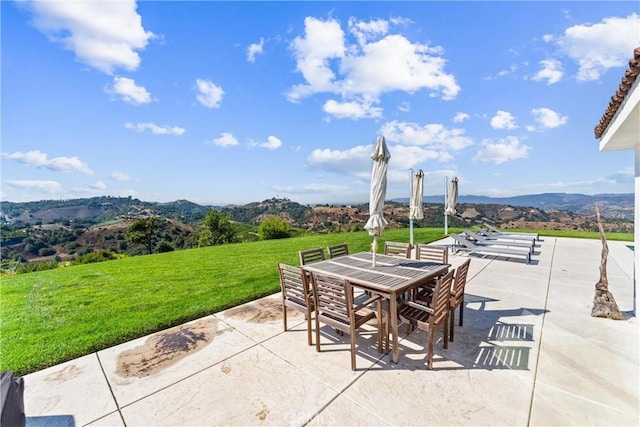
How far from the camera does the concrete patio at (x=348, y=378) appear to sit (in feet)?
7.11

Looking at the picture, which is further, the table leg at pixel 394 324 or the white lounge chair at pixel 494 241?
the white lounge chair at pixel 494 241

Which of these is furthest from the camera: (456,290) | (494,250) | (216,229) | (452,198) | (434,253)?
(216,229)

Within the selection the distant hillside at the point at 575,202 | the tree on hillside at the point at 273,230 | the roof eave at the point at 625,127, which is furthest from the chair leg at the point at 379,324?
the tree on hillside at the point at 273,230

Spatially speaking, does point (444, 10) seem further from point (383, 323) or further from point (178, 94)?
point (178, 94)

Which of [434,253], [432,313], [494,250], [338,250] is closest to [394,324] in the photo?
[432,313]

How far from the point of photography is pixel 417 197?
7980mm

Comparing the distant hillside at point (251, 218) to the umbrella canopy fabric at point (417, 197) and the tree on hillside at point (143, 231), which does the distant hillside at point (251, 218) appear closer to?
the umbrella canopy fabric at point (417, 197)

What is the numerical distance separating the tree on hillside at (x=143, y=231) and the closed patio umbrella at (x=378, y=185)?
2916 centimetres

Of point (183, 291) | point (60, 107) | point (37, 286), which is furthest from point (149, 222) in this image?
point (183, 291)

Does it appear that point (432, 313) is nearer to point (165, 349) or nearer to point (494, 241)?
point (165, 349)

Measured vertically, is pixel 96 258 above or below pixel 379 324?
below

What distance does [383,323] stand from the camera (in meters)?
3.15

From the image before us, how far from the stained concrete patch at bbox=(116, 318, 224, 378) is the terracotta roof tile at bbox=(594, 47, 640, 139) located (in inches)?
223

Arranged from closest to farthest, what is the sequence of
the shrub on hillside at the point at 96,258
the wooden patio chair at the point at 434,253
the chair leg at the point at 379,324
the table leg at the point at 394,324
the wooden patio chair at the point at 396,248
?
the table leg at the point at 394,324
the chair leg at the point at 379,324
the wooden patio chair at the point at 434,253
the wooden patio chair at the point at 396,248
the shrub on hillside at the point at 96,258
